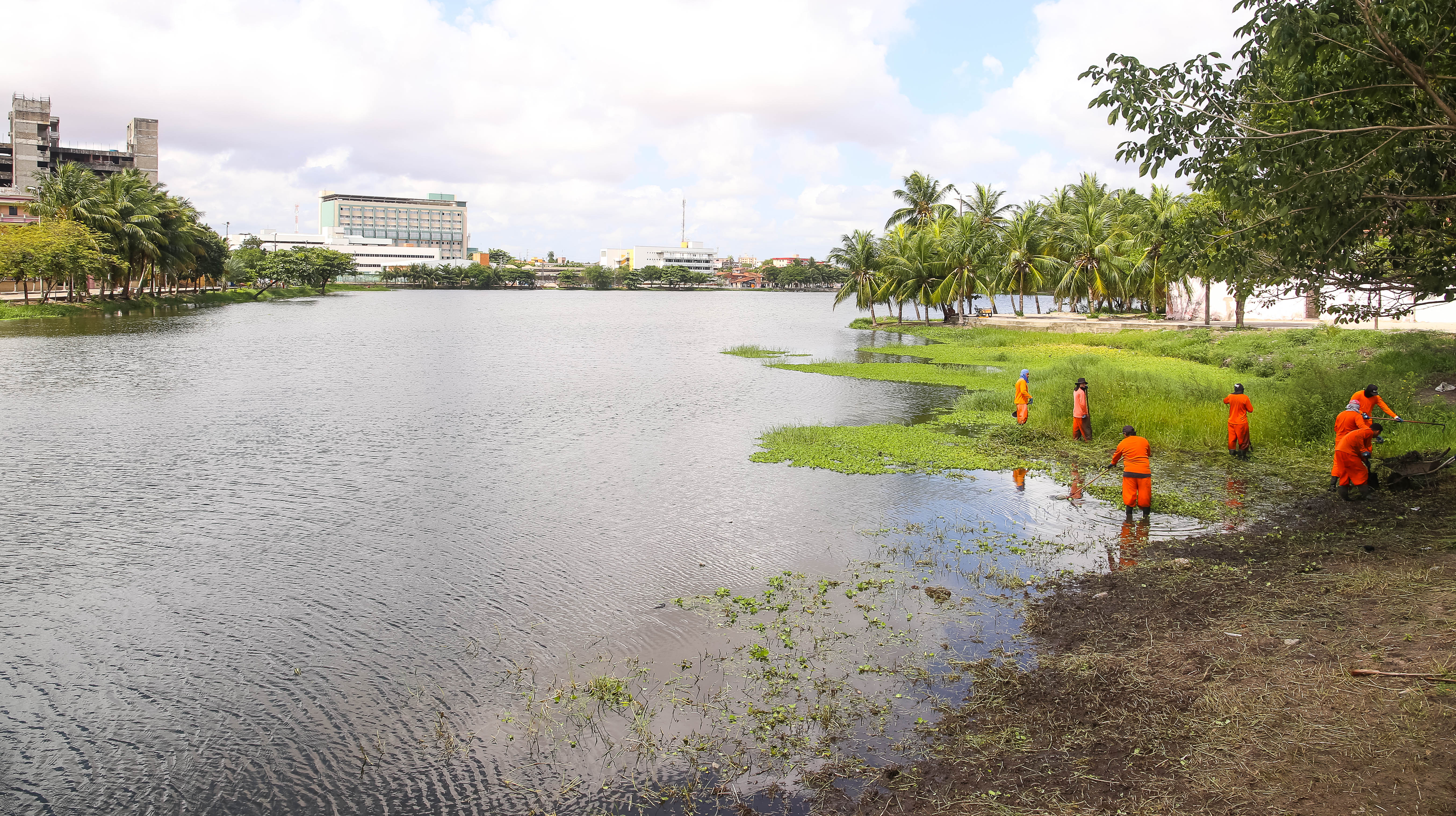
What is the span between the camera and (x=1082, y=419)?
2147cm

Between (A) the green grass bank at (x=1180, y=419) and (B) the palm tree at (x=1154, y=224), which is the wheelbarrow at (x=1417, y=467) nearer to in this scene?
(A) the green grass bank at (x=1180, y=419)

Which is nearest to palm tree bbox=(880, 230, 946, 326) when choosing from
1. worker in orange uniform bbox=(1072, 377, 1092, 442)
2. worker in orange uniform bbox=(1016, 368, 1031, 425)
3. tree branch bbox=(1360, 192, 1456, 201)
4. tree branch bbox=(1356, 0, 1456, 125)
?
worker in orange uniform bbox=(1016, 368, 1031, 425)

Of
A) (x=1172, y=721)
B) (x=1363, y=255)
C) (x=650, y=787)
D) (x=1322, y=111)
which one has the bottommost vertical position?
(x=650, y=787)

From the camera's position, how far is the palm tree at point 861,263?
71.8 m

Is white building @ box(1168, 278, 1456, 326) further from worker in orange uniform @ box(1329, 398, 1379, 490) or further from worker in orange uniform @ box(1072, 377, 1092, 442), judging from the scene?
worker in orange uniform @ box(1329, 398, 1379, 490)

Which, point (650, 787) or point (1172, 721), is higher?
point (1172, 721)

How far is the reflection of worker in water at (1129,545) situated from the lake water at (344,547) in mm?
395

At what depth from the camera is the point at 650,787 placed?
751 centimetres

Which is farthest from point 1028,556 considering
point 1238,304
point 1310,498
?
point 1238,304

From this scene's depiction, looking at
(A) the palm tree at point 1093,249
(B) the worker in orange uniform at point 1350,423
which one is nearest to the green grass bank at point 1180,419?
(B) the worker in orange uniform at point 1350,423

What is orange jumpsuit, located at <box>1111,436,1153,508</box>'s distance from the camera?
14.8 metres

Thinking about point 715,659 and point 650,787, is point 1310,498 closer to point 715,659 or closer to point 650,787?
point 715,659

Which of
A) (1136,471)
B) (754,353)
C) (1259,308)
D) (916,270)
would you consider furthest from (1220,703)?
(916,270)

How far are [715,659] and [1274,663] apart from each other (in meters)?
5.37
